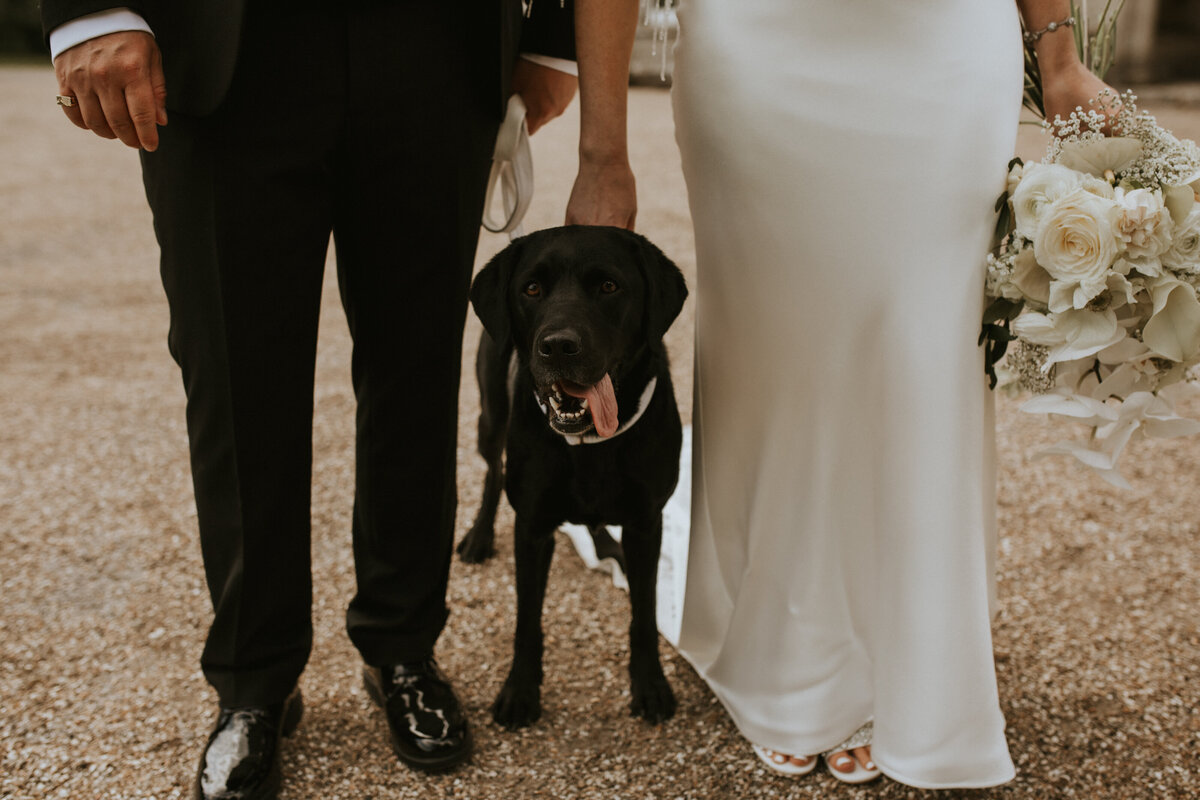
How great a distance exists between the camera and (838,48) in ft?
6.64

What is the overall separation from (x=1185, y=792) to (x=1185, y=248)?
4.19 ft

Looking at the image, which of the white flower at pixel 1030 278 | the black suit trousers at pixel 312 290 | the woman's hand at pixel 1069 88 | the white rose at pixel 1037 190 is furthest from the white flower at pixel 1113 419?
the black suit trousers at pixel 312 290

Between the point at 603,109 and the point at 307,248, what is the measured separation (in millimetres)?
682

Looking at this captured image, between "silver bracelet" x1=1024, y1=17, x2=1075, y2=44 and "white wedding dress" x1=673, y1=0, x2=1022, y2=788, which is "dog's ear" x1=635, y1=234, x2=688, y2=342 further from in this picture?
"silver bracelet" x1=1024, y1=17, x2=1075, y2=44

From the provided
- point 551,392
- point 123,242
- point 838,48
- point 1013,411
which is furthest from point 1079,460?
point 123,242

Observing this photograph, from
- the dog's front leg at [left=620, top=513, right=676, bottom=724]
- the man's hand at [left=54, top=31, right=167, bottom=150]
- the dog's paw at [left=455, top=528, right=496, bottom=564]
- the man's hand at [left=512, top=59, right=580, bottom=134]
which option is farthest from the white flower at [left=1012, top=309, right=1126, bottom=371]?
the dog's paw at [left=455, top=528, right=496, bottom=564]

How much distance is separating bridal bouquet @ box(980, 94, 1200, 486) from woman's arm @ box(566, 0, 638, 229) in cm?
80

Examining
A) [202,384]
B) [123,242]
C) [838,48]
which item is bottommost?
[123,242]

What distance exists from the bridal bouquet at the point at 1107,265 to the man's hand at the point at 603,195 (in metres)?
0.78

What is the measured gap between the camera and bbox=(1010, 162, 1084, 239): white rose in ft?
6.27

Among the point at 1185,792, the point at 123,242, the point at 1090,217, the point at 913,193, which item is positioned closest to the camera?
the point at 1090,217

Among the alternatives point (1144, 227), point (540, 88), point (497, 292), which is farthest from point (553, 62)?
point (1144, 227)

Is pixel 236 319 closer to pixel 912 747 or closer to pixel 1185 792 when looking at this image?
pixel 912 747

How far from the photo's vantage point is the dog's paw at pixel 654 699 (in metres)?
2.57
